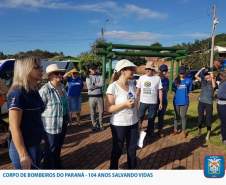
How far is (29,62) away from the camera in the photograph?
3332 millimetres

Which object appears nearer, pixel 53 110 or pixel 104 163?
pixel 53 110

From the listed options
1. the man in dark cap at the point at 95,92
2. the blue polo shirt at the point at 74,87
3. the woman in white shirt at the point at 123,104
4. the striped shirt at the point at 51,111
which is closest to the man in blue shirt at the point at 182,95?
the man in dark cap at the point at 95,92

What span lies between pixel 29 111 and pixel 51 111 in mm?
1741

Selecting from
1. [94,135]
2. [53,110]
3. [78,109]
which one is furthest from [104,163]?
[78,109]

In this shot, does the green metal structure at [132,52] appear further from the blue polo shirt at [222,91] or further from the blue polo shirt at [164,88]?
the blue polo shirt at [222,91]

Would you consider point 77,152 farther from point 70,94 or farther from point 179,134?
point 70,94

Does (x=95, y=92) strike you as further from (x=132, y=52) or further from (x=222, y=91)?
(x=132, y=52)

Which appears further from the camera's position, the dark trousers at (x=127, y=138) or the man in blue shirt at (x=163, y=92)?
the man in blue shirt at (x=163, y=92)

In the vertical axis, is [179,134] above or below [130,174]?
below

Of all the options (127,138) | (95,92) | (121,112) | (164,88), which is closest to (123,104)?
(121,112)

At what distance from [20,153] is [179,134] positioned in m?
6.32

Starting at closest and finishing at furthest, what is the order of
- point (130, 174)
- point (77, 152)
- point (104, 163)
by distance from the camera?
point (130, 174) → point (104, 163) → point (77, 152)

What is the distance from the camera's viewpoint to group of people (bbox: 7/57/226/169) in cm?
327

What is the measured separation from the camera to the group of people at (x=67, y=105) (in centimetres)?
327
